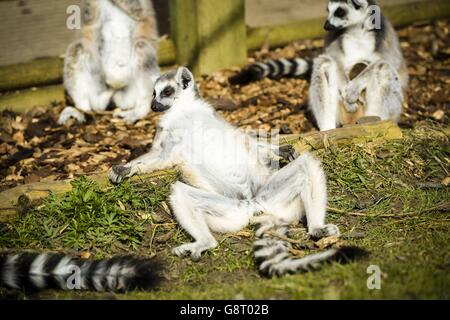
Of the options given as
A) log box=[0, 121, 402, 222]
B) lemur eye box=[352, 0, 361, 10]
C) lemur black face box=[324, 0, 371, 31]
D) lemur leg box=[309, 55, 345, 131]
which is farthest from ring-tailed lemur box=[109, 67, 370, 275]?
lemur eye box=[352, 0, 361, 10]

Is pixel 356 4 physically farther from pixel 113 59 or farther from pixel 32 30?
pixel 32 30

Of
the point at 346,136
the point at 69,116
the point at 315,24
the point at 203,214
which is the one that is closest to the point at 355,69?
the point at 346,136

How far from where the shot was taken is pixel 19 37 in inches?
327

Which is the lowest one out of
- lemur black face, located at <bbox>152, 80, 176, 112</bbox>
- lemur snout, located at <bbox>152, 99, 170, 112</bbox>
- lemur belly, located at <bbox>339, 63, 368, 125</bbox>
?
lemur belly, located at <bbox>339, 63, 368, 125</bbox>

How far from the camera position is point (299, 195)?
472cm

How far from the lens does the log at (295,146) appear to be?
4.84 m

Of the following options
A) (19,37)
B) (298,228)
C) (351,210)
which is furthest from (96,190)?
(19,37)

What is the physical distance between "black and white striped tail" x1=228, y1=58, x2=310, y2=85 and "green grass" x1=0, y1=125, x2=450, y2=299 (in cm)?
206

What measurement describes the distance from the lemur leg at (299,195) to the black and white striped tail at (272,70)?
8.91ft

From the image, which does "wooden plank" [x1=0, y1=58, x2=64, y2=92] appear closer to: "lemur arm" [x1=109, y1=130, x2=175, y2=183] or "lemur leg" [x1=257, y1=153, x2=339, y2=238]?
"lemur arm" [x1=109, y1=130, x2=175, y2=183]

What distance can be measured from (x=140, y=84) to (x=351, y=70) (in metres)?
2.28

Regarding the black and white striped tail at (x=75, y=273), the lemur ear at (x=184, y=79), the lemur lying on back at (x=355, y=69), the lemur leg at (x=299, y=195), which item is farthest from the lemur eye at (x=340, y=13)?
the black and white striped tail at (x=75, y=273)

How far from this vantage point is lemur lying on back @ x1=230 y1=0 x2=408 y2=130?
253 inches

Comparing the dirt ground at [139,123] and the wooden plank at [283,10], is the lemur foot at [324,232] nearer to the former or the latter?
the dirt ground at [139,123]
